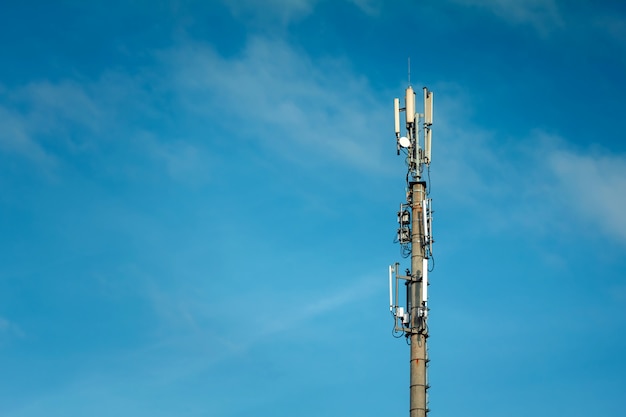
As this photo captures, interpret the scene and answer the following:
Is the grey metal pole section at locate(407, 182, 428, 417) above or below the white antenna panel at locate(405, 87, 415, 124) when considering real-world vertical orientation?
below

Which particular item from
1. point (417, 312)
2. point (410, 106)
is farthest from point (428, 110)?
point (417, 312)

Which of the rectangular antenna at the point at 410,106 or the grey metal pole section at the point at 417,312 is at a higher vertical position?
the rectangular antenna at the point at 410,106

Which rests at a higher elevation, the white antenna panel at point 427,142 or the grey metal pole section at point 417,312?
the white antenna panel at point 427,142

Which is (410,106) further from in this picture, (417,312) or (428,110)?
(417,312)

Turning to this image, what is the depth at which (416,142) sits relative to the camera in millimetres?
53688

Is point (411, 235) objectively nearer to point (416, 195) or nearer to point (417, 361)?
point (416, 195)

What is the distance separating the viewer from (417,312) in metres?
50.1

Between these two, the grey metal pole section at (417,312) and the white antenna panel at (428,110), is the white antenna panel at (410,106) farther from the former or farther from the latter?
the grey metal pole section at (417,312)

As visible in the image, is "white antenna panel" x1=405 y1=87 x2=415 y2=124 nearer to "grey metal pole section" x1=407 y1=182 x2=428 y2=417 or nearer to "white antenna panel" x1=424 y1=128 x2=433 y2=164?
"white antenna panel" x1=424 y1=128 x2=433 y2=164

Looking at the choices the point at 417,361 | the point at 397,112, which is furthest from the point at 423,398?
the point at 397,112

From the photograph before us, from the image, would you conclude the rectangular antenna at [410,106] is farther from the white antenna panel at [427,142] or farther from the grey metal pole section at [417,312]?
the grey metal pole section at [417,312]

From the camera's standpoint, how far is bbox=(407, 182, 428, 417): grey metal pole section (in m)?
48.5

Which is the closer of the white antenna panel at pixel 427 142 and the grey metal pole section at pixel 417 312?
the grey metal pole section at pixel 417 312

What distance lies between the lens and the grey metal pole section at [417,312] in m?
48.5
